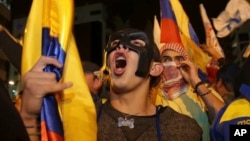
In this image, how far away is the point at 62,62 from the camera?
165cm

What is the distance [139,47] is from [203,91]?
75 centimetres

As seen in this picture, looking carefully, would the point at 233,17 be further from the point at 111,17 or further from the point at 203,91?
the point at 111,17

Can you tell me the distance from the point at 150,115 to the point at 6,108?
127 centimetres

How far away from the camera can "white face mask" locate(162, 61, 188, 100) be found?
305 cm

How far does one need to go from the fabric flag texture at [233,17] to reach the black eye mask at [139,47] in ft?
5.74

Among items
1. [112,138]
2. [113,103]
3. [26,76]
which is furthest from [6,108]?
[113,103]

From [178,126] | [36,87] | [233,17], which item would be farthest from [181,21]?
[36,87]

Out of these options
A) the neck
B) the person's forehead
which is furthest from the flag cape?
the neck

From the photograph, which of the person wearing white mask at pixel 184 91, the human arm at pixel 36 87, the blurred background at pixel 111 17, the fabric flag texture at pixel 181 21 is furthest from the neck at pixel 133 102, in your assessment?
the blurred background at pixel 111 17

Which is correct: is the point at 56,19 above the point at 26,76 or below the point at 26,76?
above

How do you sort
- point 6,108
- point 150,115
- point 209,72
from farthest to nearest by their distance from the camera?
point 209,72 < point 150,115 < point 6,108

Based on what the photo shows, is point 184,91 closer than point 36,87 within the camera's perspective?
No

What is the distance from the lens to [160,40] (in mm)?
3477

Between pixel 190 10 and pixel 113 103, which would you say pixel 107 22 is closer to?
pixel 190 10
